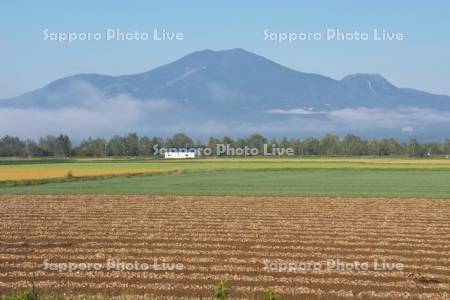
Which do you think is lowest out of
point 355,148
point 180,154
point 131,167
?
point 131,167

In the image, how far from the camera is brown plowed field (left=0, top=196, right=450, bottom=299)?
13570 millimetres

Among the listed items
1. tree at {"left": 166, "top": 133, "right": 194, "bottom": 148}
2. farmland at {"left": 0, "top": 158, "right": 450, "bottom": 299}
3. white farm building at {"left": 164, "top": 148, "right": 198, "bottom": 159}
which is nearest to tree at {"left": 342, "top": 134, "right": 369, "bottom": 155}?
tree at {"left": 166, "top": 133, "right": 194, "bottom": 148}

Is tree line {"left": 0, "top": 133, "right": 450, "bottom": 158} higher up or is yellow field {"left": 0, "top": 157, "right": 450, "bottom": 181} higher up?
tree line {"left": 0, "top": 133, "right": 450, "bottom": 158}

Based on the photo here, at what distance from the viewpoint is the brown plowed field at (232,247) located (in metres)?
13.6

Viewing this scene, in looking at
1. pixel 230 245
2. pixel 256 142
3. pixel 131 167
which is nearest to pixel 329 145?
pixel 256 142

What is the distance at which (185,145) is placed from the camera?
177 m

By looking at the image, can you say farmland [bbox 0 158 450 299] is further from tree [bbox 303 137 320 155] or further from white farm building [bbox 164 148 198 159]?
tree [bbox 303 137 320 155]

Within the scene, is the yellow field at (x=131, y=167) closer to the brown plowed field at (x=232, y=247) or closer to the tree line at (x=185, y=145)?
the brown plowed field at (x=232, y=247)

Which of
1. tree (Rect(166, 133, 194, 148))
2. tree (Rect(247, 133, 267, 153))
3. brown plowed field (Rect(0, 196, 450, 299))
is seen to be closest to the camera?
brown plowed field (Rect(0, 196, 450, 299))

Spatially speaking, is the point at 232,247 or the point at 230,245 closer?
the point at 232,247

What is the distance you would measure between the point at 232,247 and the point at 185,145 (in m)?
159

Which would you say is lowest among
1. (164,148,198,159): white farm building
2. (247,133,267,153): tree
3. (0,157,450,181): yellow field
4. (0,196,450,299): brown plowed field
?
(0,196,450,299): brown plowed field

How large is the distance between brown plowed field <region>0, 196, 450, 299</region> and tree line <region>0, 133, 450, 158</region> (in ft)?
388

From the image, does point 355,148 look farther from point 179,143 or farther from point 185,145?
point 179,143
